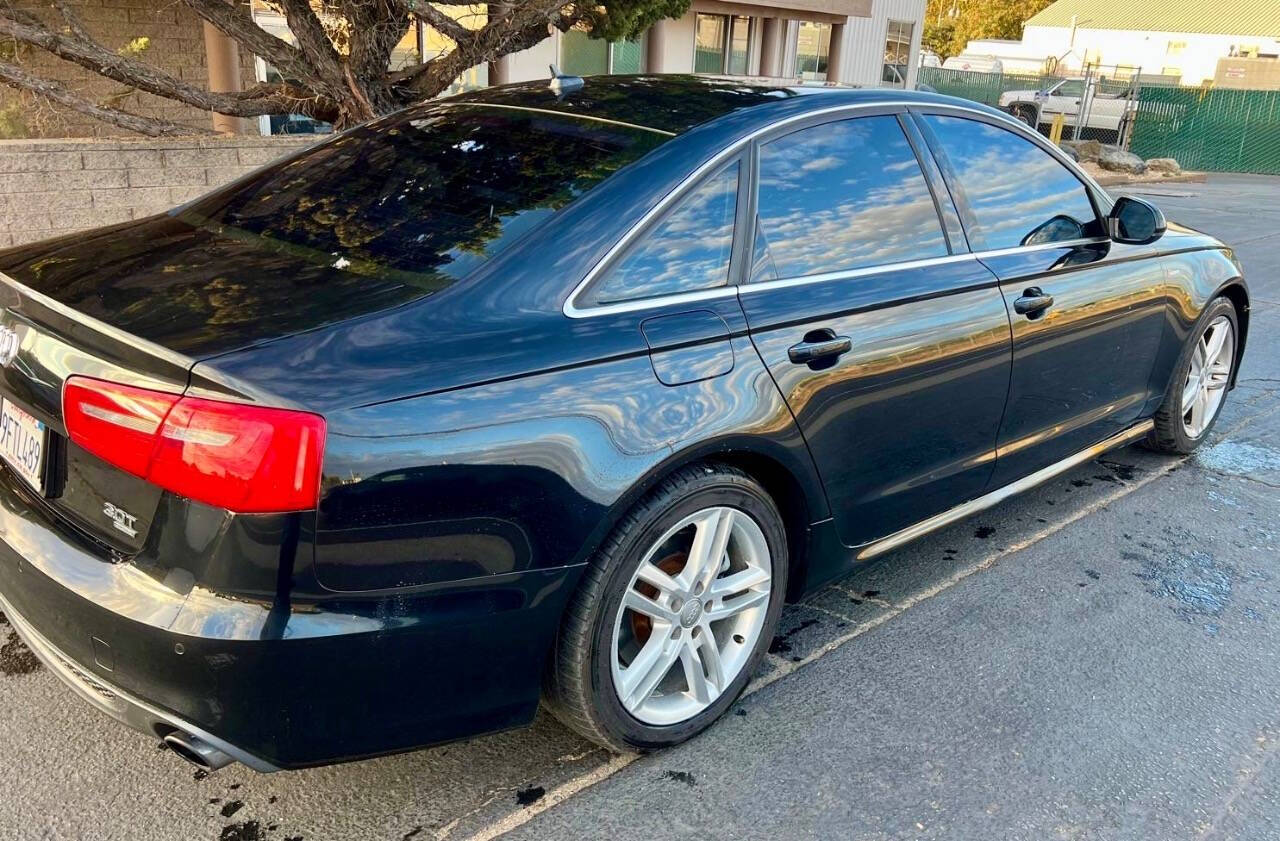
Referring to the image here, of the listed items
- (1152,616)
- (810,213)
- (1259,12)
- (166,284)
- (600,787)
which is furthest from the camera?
(1259,12)

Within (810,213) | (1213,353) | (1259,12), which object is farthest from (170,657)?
(1259,12)

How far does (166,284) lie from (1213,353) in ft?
15.0

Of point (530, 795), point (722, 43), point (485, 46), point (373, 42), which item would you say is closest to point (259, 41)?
point (373, 42)

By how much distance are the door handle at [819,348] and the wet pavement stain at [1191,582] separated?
1715mm

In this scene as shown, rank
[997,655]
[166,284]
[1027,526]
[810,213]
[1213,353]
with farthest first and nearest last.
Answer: [1213,353] → [1027,526] → [997,655] → [810,213] → [166,284]

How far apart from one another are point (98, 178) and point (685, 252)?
5.16 meters

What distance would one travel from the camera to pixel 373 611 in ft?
6.74

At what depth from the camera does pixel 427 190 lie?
9.17 feet

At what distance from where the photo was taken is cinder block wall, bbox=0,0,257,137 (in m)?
8.30

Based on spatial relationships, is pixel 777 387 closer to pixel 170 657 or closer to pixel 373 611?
pixel 373 611

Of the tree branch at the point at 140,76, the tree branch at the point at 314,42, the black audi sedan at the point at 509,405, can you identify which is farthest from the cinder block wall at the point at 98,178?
the black audi sedan at the point at 509,405

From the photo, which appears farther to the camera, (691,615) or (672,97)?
(672,97)

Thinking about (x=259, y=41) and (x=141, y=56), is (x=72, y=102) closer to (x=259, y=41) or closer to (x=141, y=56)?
(x=259, y=41)

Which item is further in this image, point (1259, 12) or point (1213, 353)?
point (1259, 12)
